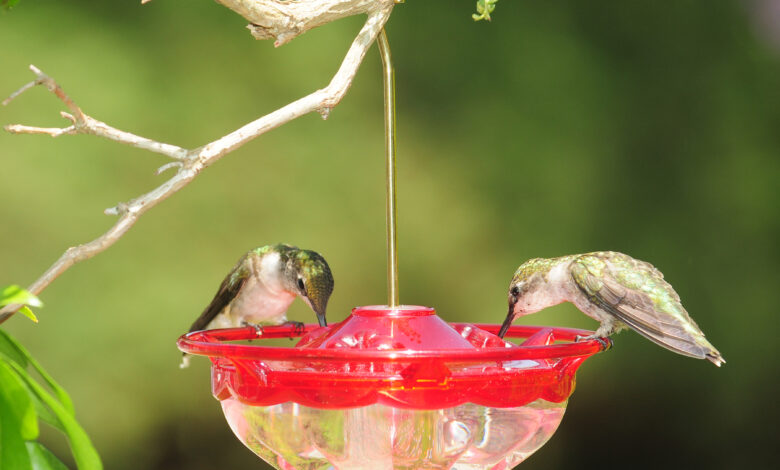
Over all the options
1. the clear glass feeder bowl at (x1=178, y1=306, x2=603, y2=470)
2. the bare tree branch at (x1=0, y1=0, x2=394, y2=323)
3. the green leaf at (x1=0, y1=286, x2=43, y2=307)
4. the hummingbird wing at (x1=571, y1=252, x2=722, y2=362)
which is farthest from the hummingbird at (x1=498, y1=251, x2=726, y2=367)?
the green leaf at (x1=0, y1=286, x2=43, y2=307)

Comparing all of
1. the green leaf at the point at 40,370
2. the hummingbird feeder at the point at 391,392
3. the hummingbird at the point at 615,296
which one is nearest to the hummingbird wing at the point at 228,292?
the hummingbird at the point at 615,296

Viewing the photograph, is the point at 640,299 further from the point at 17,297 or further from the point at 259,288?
the point at 17,297

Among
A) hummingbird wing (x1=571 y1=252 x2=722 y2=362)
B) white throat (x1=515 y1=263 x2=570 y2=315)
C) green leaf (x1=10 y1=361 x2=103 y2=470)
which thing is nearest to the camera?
green leaf (x1=10 y1=361 x2=103 y2=470)

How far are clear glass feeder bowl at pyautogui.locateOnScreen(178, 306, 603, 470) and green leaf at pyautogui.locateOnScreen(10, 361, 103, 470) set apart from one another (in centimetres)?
25

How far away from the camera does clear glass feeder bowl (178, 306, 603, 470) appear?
1.02m

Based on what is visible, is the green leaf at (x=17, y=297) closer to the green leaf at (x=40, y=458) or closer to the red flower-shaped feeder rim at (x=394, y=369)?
the green leaf at (x=40, y=458)

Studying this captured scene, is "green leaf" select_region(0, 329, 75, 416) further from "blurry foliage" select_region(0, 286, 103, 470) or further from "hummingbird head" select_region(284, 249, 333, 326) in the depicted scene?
"hummingbird head" select_region(284, 249, 333, 326)

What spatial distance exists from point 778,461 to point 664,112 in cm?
149

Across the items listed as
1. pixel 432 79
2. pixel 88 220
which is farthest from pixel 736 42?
pixel 88 220

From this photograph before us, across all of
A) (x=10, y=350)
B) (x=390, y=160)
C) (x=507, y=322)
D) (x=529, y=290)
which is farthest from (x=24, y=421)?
(x=529, y=290)

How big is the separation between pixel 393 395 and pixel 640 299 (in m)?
0.65

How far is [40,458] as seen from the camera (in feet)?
2.62

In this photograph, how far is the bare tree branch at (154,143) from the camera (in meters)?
0.97

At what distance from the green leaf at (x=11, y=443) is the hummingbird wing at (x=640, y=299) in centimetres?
102
